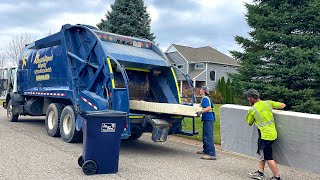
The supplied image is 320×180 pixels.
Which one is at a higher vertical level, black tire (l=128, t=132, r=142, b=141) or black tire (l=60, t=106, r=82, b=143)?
black tire (l=60, t=106, r=82, b=143)

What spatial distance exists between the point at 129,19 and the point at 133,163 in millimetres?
14764

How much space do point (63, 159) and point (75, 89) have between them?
247 centimetres

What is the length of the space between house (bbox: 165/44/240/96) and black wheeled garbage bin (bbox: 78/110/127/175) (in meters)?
31.7

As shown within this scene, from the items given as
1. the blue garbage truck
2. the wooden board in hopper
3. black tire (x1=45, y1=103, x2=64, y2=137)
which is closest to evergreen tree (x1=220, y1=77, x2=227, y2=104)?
the blue garbage truck

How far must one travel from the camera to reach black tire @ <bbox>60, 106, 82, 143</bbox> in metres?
9.04

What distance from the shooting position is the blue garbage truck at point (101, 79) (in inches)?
314

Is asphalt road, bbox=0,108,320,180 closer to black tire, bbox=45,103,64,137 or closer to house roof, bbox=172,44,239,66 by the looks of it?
black tire, bbox=45,103,64,137

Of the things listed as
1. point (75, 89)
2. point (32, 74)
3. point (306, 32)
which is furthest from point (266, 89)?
point (32, 74)

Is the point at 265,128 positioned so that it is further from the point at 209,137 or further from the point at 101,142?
the point at 101,142

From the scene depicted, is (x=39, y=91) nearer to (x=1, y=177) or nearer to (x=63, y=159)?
(x=63, y=159)

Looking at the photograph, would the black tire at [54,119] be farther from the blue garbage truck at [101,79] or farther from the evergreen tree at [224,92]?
the evergreen tree at [224,92]

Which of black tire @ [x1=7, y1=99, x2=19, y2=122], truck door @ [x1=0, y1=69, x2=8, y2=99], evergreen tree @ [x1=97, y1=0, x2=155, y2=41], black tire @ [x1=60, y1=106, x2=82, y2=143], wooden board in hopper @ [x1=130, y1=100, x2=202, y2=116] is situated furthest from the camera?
evergreen tree @ [x1=97, y1=0, x2=155, y2=41]

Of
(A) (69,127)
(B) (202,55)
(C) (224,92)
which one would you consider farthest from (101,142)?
(B) (202,55)

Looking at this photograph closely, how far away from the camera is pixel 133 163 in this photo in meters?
7.19
